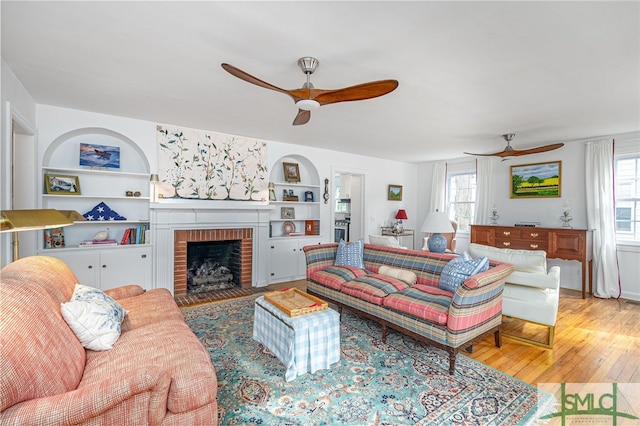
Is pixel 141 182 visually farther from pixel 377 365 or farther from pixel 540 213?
pixel 540 213

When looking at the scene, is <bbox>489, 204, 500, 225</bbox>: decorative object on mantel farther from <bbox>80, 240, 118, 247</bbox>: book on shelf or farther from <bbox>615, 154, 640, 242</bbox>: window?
<bbox>80, 240, 118, 247</bbox>: book on shelf

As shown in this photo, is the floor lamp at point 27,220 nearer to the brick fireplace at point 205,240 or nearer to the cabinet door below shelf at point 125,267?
the cabinet door below shelf at point 125,267

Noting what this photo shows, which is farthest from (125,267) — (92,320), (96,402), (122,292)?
(96,402)

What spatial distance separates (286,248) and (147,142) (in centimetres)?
267

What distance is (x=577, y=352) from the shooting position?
2.82 meters

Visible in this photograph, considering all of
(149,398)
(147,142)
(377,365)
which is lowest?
(377,365)

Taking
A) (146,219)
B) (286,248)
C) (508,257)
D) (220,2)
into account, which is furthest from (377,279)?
(146,219)

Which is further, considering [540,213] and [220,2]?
[540,213]

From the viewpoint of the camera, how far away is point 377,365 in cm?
253

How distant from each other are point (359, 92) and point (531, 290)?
2.54m

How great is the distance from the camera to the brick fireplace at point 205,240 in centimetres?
438

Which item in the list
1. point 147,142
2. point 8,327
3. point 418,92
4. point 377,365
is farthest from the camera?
point 147,142

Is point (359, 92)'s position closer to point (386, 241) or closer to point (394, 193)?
point (386, 241)

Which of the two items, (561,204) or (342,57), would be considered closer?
(342,57)
